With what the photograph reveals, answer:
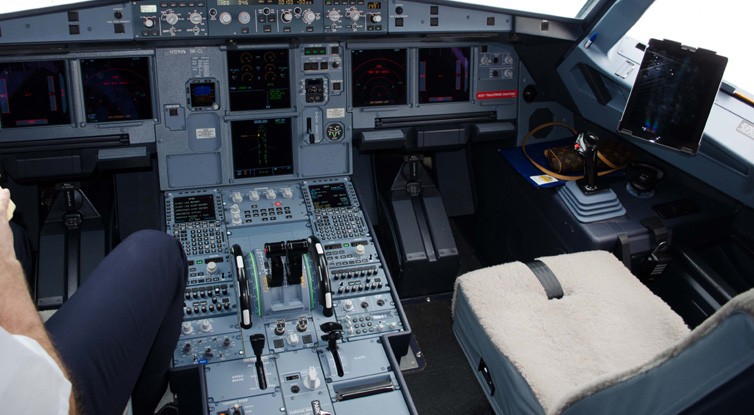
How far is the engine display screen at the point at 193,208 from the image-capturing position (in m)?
3.88

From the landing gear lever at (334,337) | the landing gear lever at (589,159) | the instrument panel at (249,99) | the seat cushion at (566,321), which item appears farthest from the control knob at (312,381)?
the landing gear lever at (589,159)

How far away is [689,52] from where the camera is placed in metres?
3.26

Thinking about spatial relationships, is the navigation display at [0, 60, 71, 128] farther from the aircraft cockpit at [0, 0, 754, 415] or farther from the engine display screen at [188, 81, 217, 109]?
the engine display screen at [188, 81, 217, 109]

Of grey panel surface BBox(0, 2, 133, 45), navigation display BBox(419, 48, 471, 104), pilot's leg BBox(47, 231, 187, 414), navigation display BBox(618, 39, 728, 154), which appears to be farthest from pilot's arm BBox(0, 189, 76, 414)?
navigation display BBox(419, 48, 471, 104)

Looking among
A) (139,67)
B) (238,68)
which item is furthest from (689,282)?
(139,67)

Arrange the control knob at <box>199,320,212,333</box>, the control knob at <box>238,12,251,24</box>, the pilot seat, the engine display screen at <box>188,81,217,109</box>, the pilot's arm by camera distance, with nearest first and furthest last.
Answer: the pilot's arm, the pilot seat, the control knob at <box>199,320,212,333</box>, the control knob at <box>238,12,251,24</box>, the engine display screen at <box>188,81,217,109</box>

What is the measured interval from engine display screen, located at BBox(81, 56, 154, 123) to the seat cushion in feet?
6.67

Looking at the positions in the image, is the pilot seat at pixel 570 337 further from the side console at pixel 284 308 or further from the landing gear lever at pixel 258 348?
the landing gear lever at pixel 258 348

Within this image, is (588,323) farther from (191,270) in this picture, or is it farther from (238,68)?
(238,68)

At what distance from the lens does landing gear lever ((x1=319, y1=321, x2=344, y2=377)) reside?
10.4 ft

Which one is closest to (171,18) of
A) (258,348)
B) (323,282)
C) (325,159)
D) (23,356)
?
(325,159)

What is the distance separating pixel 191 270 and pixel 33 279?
918 mm

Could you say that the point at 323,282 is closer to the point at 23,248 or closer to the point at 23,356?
the point at 23,248

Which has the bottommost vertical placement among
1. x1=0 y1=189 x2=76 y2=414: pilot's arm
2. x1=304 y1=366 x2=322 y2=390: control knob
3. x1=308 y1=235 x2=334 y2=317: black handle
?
x1=304 y1=366 x2=322 y2=390: control knob
